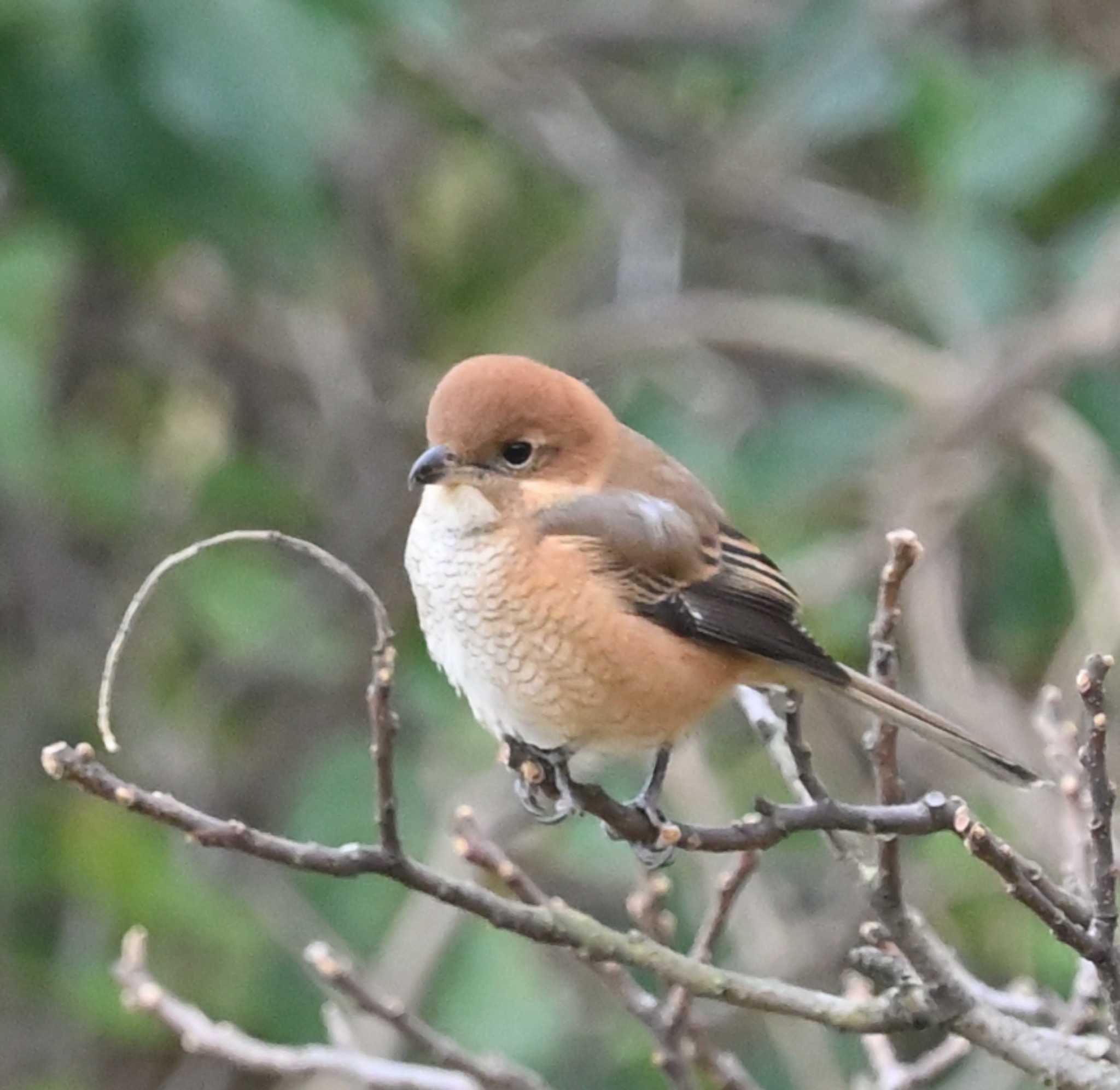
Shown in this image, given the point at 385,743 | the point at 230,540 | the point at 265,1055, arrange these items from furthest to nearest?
the point at 265,1055
the point at 230,540
the point at 385,743

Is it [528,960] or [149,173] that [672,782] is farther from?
[149,173]

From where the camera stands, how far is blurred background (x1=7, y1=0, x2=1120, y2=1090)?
3309 mm

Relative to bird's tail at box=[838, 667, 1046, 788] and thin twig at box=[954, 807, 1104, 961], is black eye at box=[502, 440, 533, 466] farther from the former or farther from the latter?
thin twig at box=[954, 807, 1104, 961]

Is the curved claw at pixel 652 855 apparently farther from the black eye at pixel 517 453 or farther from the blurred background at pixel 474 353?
the blurred background at pixel 474 353

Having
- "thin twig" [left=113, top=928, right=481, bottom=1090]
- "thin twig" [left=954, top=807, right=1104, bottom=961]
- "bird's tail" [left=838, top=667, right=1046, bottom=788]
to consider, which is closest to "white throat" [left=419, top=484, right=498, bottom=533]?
"bird's tail" [left=838, top=667, right=1046, bottom=788]

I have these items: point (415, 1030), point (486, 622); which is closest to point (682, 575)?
point (486, 622)

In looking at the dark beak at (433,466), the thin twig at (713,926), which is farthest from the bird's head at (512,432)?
the thin twig at (713,926)

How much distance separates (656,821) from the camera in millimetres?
1920

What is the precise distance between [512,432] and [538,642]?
28 centimetres

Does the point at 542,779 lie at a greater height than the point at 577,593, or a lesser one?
lesser

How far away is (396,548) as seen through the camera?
461cm

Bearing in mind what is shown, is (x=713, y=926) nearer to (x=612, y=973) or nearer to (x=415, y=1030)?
(x=612, y=973)

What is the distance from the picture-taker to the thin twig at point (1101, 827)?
1.48 meters

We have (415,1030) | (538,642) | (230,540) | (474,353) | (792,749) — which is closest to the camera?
(230,540)
